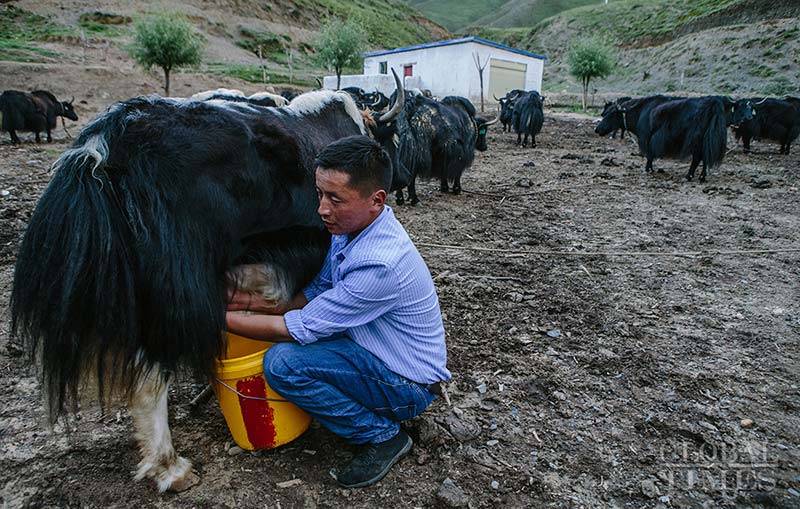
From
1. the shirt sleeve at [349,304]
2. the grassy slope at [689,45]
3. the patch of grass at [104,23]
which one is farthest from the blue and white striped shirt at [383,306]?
the patch of grass at [104,23]

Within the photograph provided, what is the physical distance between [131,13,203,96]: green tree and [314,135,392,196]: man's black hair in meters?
17.3

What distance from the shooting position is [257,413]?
71.4 inches

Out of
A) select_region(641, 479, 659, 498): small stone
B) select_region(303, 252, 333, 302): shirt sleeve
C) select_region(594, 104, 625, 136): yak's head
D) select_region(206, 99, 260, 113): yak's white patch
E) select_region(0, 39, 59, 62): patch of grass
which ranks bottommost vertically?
select_region(641, 479, 659, 498): small stone

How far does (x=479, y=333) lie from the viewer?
2.95m

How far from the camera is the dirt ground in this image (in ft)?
5.83

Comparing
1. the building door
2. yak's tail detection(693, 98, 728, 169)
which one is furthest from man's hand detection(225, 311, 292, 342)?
the building door

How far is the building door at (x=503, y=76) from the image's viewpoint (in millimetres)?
29094

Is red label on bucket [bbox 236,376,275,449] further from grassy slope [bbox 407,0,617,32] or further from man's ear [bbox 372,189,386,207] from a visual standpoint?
grassy slope [bbox 407,0,617,32]

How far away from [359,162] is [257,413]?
39.4 inches

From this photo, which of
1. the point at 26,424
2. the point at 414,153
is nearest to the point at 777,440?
the point at 26,424

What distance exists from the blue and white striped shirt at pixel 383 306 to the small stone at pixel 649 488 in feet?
2.72

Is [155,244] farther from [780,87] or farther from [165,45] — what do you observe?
[780,87]

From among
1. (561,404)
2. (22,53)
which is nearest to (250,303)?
(561,404)

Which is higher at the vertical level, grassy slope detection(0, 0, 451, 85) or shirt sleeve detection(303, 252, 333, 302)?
grassy slope detection(0, 0, 451, 85)
